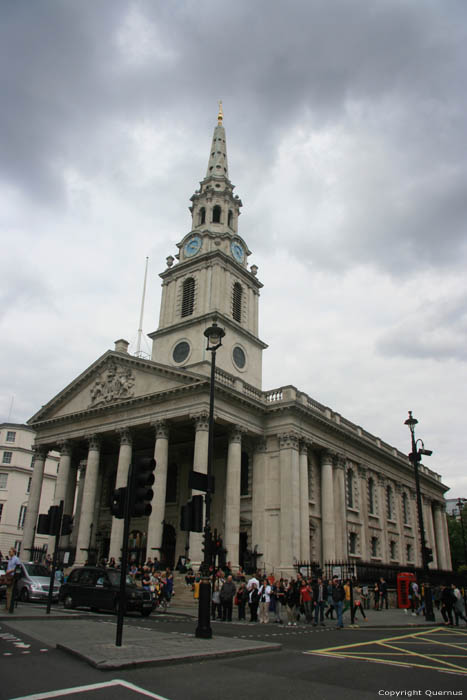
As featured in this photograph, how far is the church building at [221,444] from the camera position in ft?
107

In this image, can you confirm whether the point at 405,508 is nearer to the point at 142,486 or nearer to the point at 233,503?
the point at 233,503

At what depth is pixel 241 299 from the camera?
148 feet

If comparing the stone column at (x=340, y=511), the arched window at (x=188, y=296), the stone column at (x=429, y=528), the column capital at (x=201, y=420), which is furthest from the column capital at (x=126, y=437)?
the stone column at (x=429, y=528)

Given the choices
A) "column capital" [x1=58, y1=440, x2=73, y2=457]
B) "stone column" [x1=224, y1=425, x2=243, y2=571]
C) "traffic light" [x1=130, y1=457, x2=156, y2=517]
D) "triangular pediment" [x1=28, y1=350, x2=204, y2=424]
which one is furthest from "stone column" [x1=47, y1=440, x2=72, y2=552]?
"traffic light" [x1=130, y1=457, x2=156, y2=517]

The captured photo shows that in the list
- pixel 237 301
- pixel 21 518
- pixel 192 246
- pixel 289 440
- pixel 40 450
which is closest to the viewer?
→ pixel 289 440

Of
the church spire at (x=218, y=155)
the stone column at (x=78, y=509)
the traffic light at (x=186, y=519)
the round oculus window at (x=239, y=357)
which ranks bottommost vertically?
the traffic light at (x=186, y=519)

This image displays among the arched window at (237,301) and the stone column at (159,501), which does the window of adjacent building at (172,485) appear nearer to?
the stone column at (159,501)

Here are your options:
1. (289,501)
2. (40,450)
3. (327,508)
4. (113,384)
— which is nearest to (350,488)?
(327,508)

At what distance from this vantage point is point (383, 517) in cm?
4531

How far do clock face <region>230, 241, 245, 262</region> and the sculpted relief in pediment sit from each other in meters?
15.3

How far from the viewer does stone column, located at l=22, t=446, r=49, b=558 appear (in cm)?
3784

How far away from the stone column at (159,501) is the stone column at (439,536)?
1486 inches

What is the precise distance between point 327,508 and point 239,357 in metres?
13.3

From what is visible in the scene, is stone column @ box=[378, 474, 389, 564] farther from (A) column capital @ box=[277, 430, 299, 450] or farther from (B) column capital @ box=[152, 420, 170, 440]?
(B) column capital @ box=[152, 420, 170, 440]
